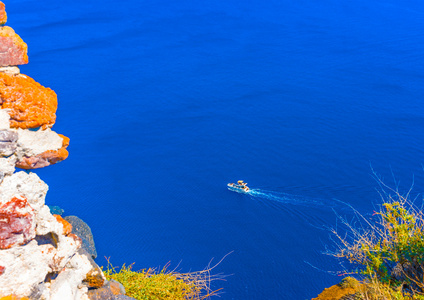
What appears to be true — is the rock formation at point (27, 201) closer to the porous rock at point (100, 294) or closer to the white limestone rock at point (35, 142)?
the white limestone rock at point (35, 142)

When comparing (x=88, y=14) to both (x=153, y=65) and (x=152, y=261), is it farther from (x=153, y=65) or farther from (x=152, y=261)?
(x=152, y=261)

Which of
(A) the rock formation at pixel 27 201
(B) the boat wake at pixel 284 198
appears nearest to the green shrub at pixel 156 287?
(A) the rock formation at pixel 27 201

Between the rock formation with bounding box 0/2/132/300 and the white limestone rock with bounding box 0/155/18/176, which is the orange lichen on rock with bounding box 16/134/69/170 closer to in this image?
the rock formation with bounding box 0/2/132/300

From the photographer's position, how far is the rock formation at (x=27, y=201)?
3.63 metres

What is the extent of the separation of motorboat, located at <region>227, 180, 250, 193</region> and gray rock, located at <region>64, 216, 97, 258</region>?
480cm

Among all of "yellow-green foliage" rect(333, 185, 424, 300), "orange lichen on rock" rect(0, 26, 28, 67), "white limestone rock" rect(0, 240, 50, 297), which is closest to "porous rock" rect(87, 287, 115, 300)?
"white limestone rock" rect(0, 240, 50, 297)

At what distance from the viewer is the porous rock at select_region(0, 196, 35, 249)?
3.55m

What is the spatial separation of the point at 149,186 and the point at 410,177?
9375 millimetres

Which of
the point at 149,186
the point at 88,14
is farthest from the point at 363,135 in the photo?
the point at 88,14

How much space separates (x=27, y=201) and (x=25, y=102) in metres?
0.96

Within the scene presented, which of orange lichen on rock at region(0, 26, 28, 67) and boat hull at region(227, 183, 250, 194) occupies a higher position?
boat hull at region(227, 183, 250, 194)

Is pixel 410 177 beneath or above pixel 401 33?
beneath

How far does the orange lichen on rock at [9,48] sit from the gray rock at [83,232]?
8.82 m

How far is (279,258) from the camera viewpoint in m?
12.1
